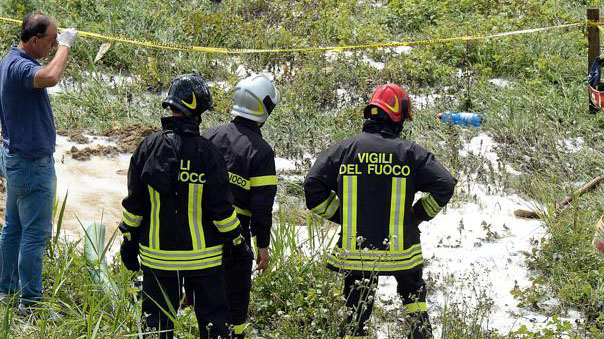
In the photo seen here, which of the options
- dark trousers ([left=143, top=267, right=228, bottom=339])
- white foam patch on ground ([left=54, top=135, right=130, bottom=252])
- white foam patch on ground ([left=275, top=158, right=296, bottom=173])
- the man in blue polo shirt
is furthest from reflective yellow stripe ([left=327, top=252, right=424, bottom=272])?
white foam patch on ground ([left=275, top=158, right=296, bottom=173])

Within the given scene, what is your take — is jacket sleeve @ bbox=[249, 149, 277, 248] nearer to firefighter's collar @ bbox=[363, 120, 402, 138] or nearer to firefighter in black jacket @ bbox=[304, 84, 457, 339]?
firefighter in black jacket @ bbox=[304, 84, 457, 339]

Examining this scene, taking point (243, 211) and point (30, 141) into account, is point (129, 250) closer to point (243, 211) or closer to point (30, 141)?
point (243, 211)

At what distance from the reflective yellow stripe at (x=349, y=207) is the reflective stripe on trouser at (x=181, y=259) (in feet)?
2.40

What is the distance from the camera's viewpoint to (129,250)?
487 centimetres

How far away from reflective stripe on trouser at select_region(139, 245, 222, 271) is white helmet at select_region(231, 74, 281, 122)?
857mm

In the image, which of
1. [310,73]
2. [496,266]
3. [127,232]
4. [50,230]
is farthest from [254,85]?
[310,73]

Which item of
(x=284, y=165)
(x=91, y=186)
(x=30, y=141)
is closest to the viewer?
(x=30, y=141)

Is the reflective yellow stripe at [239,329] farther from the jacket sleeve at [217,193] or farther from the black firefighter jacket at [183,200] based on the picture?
the jacket sleeve at [217,193]

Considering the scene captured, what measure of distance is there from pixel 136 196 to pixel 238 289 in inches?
34.6

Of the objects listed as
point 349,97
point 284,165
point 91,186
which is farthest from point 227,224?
point 349,97

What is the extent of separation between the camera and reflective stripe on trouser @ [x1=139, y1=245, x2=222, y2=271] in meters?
4.64

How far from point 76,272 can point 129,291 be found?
0.60m

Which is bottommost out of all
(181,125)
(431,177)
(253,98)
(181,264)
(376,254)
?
(181,264)

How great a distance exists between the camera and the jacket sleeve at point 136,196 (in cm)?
462
